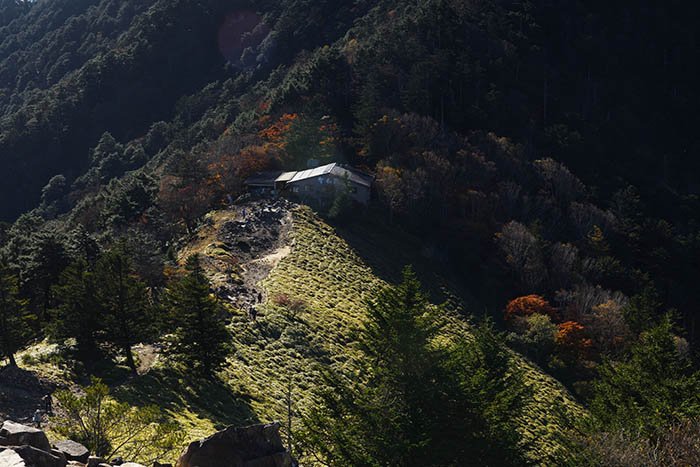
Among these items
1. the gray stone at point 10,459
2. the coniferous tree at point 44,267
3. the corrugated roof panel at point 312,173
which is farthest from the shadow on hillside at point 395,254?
the gray stone at point 10,459

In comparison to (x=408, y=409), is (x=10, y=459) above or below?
above

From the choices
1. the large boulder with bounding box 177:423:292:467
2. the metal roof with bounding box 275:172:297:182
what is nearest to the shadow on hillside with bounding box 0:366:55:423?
the large boulder with bounding box 177:423:292:467

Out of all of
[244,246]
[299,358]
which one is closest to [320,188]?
[244,246]

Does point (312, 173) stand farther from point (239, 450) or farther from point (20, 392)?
point (239, 450)

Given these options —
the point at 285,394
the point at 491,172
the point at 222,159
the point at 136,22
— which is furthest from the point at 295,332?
the point at 136,22

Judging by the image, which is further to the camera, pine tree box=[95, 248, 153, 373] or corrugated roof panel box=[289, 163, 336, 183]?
corrugated roof panel box=[289, 163, 336, 183]

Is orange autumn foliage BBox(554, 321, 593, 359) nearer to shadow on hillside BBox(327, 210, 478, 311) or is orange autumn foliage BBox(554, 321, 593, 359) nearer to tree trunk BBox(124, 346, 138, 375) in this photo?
shadow on hillside BBox(327, 210, 478, 311)

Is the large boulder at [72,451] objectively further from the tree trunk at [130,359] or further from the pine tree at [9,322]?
the tree trunk at [130,359]

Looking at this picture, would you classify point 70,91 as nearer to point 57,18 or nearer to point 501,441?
point 57,18
